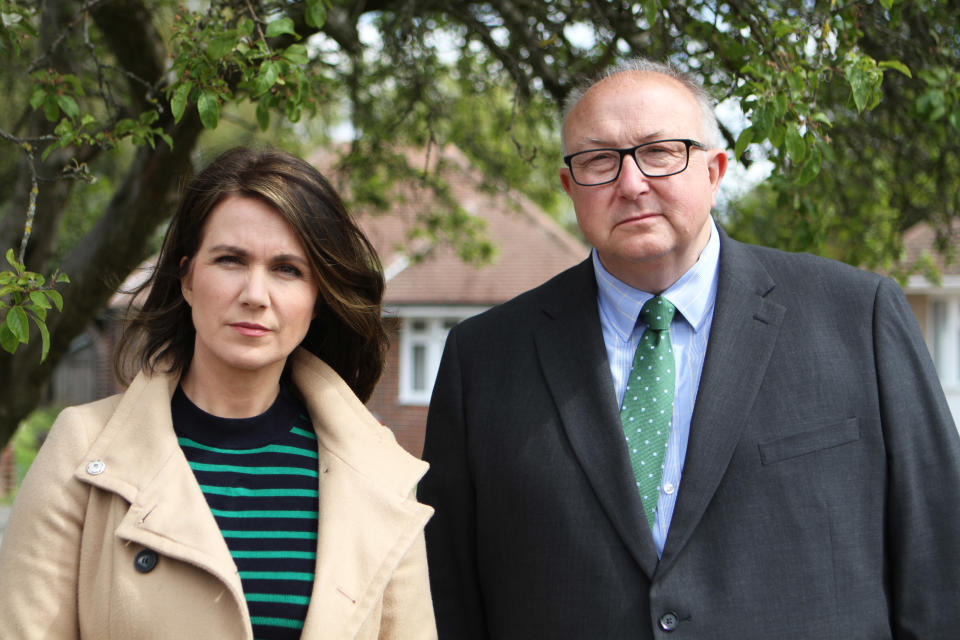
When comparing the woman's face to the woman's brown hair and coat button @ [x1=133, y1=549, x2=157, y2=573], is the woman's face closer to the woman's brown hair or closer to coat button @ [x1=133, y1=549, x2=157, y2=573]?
the woman's brown hair

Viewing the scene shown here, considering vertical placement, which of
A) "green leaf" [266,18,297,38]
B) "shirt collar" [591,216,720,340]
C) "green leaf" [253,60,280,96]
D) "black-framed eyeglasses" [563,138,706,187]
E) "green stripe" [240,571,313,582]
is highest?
"green leaf" [266,18,297,38]

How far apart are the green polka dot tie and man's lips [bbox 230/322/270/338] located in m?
0.96

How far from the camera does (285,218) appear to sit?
2.42m

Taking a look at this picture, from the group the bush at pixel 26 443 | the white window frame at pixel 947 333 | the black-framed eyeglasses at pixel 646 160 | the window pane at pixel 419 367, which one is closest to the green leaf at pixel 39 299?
the black-framed eyeglasses at pixel 646 160

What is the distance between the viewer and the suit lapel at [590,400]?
2.41m

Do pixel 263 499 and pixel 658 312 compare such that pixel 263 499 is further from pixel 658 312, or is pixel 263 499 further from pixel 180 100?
pixel 180 100

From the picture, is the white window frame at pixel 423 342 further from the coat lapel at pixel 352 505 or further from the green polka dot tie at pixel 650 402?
the green polka dot tie at pixel 650 402

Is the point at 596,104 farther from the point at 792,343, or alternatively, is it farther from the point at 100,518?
the point at 100,518

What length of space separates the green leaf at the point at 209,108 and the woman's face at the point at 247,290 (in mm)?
656

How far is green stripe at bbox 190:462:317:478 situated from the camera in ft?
7.66

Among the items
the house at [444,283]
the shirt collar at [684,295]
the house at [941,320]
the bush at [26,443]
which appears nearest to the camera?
the shirt collar at [684,295]

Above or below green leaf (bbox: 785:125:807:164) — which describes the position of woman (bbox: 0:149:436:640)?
below

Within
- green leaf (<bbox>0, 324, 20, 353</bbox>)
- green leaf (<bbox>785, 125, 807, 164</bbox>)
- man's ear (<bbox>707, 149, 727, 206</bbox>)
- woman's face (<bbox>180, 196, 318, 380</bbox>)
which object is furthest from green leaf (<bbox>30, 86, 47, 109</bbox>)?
green leaf (<bbox>785, 125, 807, 164</bbox>)

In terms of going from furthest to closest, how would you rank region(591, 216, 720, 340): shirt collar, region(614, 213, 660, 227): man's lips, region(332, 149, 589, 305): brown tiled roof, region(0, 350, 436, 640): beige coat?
region(332, 149, 589, 305): brown tiled roof → region(591, 216, 720, 340): shirt collar → region(614, 213, 660, 227): man's lips → region(0, 350, 436, 640): beige coat
